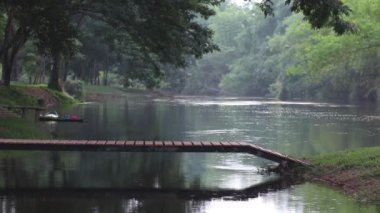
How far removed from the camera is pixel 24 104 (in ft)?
122

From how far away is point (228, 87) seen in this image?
142 meters

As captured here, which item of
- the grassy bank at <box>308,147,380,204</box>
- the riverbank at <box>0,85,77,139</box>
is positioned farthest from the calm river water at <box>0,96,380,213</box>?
the riverbank at <box>0,85,77,139</box>

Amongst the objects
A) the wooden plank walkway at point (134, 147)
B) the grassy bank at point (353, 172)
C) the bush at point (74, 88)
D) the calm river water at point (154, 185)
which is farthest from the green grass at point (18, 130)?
the bush at point (74, 88)

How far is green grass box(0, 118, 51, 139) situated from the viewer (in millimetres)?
21370

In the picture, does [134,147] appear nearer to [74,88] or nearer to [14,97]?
[14,97]

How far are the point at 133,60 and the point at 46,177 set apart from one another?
3663cm

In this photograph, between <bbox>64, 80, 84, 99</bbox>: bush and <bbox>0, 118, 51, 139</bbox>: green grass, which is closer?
<bbox>0, 118, 51, 139</bbox>: green grass

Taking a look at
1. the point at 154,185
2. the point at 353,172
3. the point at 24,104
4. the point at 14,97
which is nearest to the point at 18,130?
the point at 154,185

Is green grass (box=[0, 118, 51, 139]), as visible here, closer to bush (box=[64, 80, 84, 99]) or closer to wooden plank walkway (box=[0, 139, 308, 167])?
wooden plank walkway (box=[0, 139, 308, 167])

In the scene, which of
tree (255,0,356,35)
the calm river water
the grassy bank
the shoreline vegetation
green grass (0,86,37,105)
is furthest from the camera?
green grass (0,86,37,105)

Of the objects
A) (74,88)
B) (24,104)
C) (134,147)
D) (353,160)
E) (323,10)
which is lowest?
(353,160)

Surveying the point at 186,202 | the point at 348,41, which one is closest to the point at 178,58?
the point at 186,202

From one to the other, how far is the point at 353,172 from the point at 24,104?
26.0 metres

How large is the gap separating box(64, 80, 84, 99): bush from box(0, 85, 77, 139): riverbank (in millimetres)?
5086
